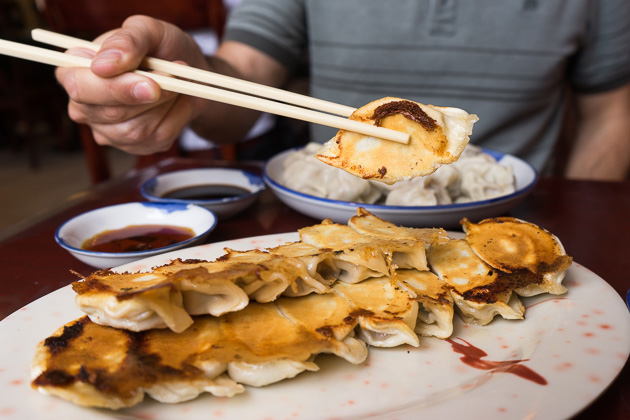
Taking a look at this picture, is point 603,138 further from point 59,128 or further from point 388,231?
point 59,128

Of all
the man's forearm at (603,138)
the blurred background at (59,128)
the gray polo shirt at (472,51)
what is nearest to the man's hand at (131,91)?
the blurred background at (59,128)

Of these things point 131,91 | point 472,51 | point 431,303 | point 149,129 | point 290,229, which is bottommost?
point 290,229

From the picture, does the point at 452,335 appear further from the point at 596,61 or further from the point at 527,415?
the point at 596,61

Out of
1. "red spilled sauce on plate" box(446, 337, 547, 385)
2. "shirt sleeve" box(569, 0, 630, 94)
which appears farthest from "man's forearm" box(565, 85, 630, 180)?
"red spilled sauce on plate" box(446, 337, 547, 385)

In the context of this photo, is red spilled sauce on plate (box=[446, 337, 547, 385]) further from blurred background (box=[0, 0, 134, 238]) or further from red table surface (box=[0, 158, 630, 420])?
blurred background (box=[0, 0, 134, 238])

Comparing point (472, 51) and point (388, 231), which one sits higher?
point (472, 51)

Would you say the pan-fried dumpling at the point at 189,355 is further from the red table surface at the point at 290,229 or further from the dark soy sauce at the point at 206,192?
the dark soy sauce at the point at 206,192

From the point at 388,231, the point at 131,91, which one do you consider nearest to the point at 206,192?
the point at 131,91
